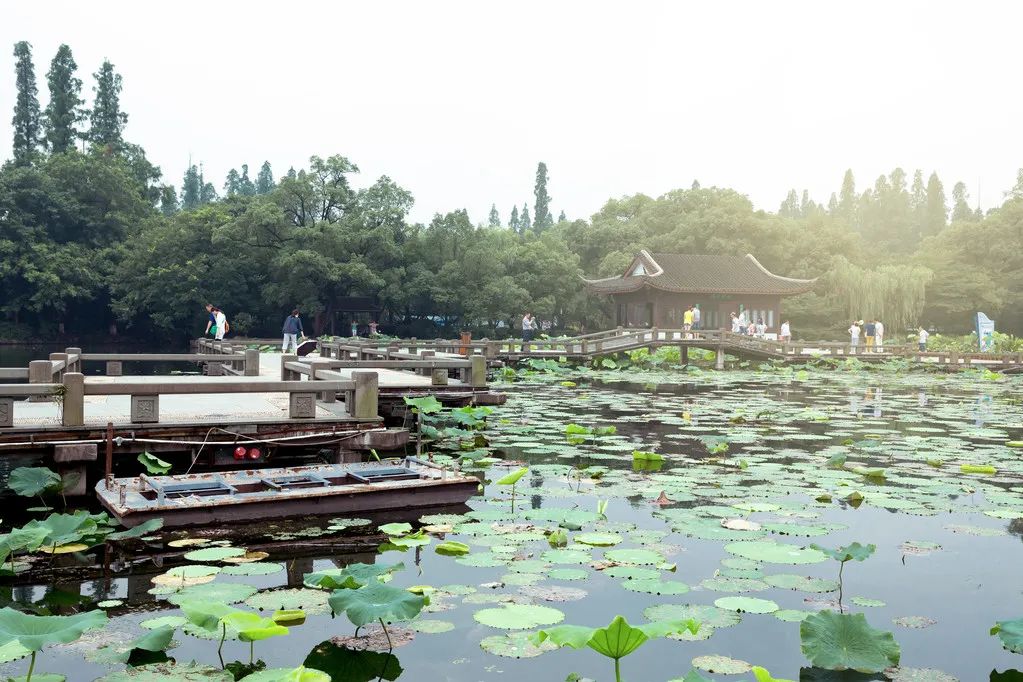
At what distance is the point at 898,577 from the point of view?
536 centimetres

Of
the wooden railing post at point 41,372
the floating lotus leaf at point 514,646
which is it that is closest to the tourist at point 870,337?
the wooden railing post at point 41,372

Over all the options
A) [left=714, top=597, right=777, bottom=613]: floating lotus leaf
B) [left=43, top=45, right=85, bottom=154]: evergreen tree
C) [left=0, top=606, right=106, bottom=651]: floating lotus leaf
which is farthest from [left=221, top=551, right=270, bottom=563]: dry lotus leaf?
[left=43, top=45, right=85, bottom=154]: evergreen tree

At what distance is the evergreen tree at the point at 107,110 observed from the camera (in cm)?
5031

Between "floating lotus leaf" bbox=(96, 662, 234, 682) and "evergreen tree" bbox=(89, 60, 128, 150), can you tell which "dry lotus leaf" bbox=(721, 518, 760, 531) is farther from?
"evergreen tree" bbox=(89, 60, 128, 150)

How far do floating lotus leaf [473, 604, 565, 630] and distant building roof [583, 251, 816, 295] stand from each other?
104ft

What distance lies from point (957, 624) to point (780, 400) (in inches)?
467

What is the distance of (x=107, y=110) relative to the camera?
50844 mm

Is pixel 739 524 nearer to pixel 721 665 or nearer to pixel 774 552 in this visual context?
pixel 774 552

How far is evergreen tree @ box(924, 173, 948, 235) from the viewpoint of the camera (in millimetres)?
76750

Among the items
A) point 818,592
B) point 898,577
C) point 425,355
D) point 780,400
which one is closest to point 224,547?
point 818,592

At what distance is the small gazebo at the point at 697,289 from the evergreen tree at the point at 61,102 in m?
30.7

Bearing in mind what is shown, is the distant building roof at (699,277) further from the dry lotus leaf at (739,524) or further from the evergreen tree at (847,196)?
the evergreen tree at (847,196)

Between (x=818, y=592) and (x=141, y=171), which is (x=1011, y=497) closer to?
(x=818, y=592)

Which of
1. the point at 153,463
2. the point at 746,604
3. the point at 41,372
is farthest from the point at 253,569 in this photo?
the point at 41,372
